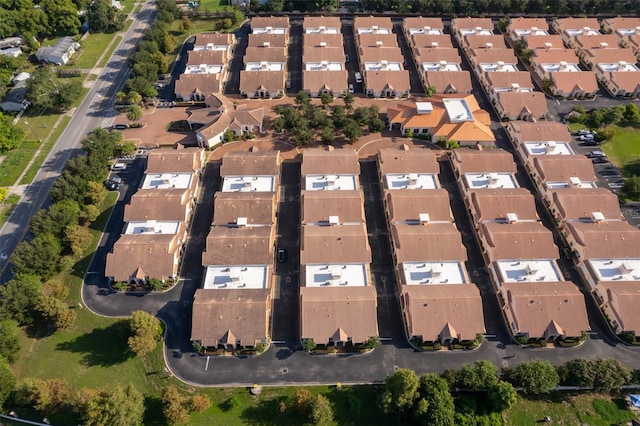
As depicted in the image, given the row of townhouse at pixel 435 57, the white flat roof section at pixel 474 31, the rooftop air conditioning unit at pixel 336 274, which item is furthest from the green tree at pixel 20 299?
the white flat roof section at pixel 474 31

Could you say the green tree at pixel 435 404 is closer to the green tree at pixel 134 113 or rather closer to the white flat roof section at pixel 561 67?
the green tree at pixel 134 113

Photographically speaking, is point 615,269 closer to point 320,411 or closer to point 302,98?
point 320,411

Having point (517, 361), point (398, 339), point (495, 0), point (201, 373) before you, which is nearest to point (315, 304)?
point (398, 339)

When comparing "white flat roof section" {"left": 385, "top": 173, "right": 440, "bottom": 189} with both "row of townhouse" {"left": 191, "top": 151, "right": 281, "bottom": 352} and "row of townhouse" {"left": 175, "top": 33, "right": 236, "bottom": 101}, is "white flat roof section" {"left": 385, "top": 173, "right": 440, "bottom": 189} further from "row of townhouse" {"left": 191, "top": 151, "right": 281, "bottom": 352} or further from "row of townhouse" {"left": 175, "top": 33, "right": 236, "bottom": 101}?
"row of townhouse" {"left": 175, "top": 33, "right": 236, "bottom": 101}

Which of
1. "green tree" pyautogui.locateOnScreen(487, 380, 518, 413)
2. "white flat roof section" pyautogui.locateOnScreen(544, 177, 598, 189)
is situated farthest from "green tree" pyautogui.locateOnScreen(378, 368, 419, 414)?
"white flat roof section" pyautogui.locateOnScreen(544, 177, 598, 189)

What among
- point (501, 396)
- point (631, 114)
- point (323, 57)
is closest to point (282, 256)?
point (501, 396)

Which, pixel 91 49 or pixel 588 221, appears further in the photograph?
pixel 91 49

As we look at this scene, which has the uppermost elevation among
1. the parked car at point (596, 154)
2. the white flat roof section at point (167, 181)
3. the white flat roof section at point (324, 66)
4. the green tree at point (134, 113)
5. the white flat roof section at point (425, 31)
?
the white flat roof section at point (425, 31)
